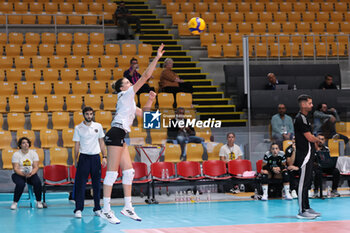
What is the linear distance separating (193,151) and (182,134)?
518 millimetres

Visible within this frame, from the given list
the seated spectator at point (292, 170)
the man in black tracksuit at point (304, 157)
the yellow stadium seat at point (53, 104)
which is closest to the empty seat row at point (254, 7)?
the yellow stadium seat at point (53, 104)

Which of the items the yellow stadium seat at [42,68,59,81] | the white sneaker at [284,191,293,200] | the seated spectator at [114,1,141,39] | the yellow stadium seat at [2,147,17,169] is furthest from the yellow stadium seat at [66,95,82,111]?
the white sneaker at [284,191,293,200]

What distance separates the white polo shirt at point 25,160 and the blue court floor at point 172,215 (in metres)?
0.83

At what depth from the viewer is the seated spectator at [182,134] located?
45.7ft

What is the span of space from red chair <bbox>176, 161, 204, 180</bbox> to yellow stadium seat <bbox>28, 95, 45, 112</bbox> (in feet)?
15.2

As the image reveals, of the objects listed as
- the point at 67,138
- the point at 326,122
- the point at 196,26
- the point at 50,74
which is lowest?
the point at 67,138

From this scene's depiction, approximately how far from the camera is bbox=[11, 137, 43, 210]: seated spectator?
1227 cm

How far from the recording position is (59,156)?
13844mm

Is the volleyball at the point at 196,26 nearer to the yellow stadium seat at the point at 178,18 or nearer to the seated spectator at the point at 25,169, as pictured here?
the seated spectator at the point at 25,169

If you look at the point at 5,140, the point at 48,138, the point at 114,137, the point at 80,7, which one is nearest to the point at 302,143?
the point at 114,137

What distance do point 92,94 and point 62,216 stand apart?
592 cm

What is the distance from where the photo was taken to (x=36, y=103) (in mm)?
15898

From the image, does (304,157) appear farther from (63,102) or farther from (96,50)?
(96,50)

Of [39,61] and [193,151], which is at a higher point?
[39,61]
